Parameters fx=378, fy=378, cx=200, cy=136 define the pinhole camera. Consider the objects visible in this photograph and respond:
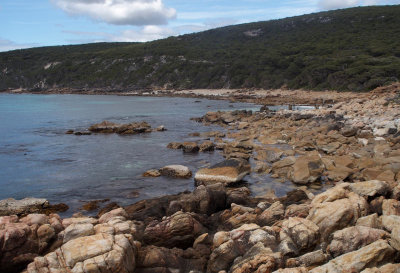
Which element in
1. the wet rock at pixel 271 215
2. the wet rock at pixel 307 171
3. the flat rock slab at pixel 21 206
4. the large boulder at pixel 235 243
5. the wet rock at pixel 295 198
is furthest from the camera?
the wet rock at pixel 307 171

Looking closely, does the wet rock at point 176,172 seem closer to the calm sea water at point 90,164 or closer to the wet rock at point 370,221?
the calm sea water at point 90,164

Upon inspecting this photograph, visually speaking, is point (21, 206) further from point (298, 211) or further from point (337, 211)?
point (337, 211)

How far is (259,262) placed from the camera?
7.71m

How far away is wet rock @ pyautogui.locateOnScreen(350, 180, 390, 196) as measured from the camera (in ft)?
34.0

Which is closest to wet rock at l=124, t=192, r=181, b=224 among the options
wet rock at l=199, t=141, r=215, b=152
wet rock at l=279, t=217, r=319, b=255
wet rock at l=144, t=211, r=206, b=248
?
wet rock at l=144, t=211, r=206, b=248

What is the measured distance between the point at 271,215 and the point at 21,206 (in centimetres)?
915

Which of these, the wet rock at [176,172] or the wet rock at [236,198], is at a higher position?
the wet rock at [236,198]

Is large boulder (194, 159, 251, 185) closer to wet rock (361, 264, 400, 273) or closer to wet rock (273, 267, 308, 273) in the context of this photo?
wet rock (273, 267, 308, 273)

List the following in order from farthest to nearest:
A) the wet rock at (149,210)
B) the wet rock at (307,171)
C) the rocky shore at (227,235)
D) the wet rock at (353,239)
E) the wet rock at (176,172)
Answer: the wet rock at (176,172)
the wet rock at (307,171)
the wet rock at (149,210)
the wet rock at (353,239)
the rocky shore at (227,235)

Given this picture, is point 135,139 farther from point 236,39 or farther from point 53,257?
point 236,39

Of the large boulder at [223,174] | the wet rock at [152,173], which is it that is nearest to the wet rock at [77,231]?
the large boulder at [223,174]

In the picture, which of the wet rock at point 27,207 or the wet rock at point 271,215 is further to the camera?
the wet rock at point 27,207

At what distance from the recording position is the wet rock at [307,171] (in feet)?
53.0

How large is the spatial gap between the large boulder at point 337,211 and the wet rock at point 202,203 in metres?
3.34
